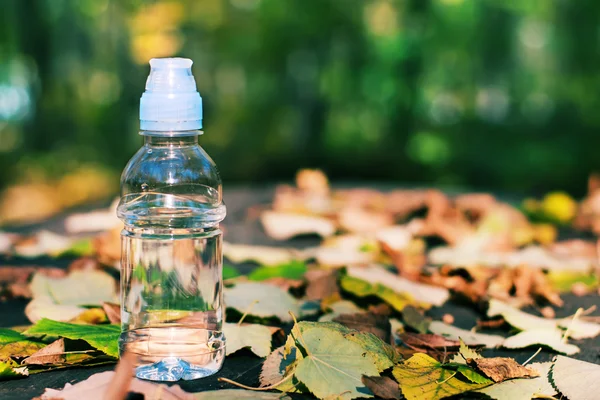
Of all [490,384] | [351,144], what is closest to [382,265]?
[490,384]

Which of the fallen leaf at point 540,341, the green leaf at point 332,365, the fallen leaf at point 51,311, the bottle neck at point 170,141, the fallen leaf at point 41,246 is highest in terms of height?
the bottle neck at point 170,141

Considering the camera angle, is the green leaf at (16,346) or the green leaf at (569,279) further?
the green leaf at (569,279)

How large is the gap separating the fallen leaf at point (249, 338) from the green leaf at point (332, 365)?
171 millimetres

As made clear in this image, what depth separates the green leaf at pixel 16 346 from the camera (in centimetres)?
138

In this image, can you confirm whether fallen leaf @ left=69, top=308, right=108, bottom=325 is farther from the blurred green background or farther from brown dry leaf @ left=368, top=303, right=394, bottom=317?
the blurred green background

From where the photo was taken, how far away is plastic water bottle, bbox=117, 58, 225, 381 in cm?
134

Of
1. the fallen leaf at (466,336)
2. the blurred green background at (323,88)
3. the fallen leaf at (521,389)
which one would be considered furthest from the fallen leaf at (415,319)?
the blurred green background at (323,88)

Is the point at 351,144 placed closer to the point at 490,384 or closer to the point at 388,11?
the point at 388,11

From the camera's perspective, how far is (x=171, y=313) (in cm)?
167

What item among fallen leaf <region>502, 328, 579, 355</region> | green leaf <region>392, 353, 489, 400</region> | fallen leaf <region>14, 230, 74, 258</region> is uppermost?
green leaf <region>392, 353, 489, 400</region>

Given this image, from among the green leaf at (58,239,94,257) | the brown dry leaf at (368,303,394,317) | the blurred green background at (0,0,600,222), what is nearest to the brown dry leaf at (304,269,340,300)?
the brown dry leaf at (368,303,394,317)

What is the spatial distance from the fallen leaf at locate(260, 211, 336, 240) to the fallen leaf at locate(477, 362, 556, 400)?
5.51ft

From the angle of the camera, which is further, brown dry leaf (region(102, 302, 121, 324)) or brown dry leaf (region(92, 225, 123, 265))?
brown dry leaf (region(92, 225, 123, 265))

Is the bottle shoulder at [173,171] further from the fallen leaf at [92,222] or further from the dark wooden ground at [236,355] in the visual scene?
the fallen leaf at [92,222]
